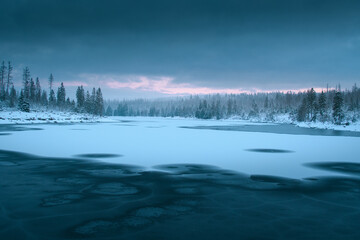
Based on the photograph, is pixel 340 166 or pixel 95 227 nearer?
pixel 95 227

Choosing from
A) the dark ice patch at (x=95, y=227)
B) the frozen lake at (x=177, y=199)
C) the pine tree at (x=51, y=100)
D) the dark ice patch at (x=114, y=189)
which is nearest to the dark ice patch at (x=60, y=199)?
the frozen lake at (x=177, y=199)

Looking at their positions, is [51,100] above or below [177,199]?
above

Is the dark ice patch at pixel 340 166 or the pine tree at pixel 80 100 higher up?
the pine tree at pixel 80 100

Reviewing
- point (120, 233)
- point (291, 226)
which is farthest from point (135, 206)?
point (291, 226)

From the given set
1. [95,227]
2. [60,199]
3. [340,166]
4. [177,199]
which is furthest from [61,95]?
[95,227]

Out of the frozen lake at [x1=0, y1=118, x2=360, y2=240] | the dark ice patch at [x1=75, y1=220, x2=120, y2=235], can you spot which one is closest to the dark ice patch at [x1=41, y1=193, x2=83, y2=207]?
the frozen lake at [x1=0, y1=118, x2=360, y2=240]

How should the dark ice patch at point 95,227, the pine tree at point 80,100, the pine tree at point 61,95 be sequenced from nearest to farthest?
the dark ice patch at point 95,227 < the pine tree at point 80,100 < the pine tree at point 61,95

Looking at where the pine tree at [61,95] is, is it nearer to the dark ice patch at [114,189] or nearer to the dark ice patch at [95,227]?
the dark ice patch at [114,189]

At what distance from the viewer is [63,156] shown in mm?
14539

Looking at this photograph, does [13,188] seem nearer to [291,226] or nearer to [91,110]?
[291,226]

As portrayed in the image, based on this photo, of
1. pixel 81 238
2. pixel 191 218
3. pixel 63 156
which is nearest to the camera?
pixel 81 238

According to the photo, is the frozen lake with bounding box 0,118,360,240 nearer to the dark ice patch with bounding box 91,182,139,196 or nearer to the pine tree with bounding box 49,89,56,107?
the dark ice patch with bounding box 91,182,139,196

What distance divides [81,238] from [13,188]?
4.88 m

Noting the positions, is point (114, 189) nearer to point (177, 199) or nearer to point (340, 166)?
point (177, 199)
